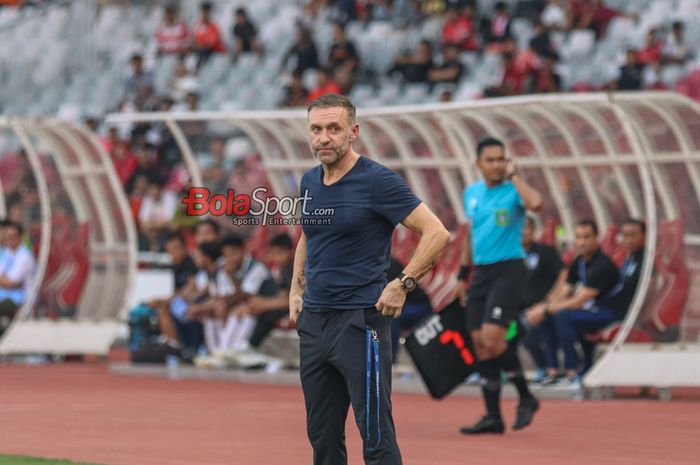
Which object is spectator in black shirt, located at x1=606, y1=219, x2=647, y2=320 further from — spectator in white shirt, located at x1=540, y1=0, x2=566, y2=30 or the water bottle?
spectator in white shirt, located at x1=540, y1=0, x2=566, y2=30

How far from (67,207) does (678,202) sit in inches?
344

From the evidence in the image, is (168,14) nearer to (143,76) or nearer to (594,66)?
(143,76)

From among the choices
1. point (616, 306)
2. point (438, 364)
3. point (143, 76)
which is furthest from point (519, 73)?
point (438, 364)

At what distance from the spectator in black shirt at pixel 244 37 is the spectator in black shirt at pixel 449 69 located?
561 cm

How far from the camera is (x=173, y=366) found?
63.1 feet

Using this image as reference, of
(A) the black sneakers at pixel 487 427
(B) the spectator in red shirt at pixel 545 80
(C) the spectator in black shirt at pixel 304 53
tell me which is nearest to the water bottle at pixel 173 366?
(B) the spectator in red shirt at pixel 545 80

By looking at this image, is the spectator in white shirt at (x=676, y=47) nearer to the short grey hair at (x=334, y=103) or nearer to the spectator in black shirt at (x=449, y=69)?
the spectator in black shirt at (x=449, y=69)

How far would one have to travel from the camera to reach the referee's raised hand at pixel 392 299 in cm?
752

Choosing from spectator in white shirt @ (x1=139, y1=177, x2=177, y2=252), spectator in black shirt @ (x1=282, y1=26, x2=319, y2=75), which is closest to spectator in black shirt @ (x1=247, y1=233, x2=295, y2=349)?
spectator in white shirt @ (x1=139, y1=177, x2=177, y2=252)

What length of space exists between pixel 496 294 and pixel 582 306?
13.2 feet

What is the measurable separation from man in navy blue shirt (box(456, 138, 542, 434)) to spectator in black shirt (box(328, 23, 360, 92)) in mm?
13487

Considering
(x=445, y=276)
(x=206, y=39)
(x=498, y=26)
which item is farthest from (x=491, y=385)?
(x=206, y=39)

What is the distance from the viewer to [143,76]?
100ft

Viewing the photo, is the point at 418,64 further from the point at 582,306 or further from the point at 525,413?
the point at 525,413
